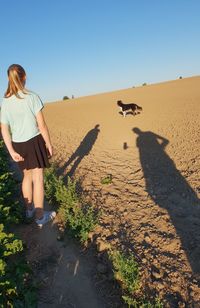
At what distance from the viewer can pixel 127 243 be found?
488 centimetres

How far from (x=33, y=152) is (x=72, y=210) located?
146 centimetres

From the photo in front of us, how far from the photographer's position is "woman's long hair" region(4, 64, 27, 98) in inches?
179

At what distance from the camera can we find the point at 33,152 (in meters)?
4.98

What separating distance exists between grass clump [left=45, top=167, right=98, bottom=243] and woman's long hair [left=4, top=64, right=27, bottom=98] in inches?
75.4

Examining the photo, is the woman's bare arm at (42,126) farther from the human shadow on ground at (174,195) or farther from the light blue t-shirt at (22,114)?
the human shadow on ground at (174,195)

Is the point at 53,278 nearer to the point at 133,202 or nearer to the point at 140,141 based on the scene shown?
the point at 133,202

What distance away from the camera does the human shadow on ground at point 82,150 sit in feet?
30.2

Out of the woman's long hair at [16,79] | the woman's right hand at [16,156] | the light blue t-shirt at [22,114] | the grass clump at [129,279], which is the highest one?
the woman's long hair at [16,79]

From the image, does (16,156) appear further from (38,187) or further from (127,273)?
(127,273)

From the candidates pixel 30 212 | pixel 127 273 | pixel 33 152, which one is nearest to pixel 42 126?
pixel 33 152

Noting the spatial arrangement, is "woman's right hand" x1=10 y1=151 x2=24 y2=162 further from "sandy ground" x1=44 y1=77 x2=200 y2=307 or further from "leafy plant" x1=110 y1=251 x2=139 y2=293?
"leafy plant" x1=110 y1=251 x2=139 y2=293

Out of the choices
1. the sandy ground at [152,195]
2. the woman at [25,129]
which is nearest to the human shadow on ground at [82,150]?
the sandy ground at [152,195]

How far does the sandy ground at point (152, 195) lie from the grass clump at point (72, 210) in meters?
0.22

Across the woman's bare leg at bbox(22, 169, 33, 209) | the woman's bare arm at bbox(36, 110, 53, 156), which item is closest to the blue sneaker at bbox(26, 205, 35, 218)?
the woman's bare leg at bbox(22, 169, 33, 209)
